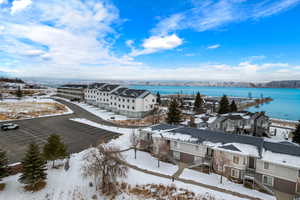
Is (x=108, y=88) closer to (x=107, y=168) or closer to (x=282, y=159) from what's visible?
(x=107, y=168)

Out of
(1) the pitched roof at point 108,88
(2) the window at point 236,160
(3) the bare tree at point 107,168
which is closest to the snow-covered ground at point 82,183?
(3) the bare tree at point 107,168

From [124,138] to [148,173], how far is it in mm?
12544

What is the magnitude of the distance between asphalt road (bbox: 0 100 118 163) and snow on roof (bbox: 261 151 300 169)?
24.3m

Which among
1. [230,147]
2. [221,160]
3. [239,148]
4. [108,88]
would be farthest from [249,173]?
[108,88]

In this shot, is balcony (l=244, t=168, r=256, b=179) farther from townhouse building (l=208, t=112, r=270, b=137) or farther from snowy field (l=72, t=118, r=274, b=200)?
townhouse building (l=208, t=112, r=270, b=137)

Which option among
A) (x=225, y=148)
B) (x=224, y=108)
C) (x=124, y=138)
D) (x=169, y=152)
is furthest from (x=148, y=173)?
(x=224, y=108)

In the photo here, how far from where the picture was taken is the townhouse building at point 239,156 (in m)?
16.7

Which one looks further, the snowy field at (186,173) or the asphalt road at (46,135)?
the asphalt road at (46,135)

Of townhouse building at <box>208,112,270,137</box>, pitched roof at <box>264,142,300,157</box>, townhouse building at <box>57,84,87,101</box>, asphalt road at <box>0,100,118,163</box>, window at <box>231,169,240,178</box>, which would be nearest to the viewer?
pitched roof at <box>264,142,300,157</box>

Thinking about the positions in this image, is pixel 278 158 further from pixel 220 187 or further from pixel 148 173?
pixel 148 173

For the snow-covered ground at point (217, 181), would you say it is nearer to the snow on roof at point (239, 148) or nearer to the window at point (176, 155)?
the window at point (176, 155)

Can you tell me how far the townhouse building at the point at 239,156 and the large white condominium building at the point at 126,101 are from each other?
2514 cm

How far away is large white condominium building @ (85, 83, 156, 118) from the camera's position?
1966 inches

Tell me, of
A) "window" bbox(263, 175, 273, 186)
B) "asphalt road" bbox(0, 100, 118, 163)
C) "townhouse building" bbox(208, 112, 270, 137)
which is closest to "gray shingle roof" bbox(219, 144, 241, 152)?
"window" bbox(263, 175, 273, 186)
